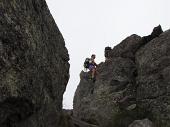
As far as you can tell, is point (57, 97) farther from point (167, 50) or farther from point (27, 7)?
point (167, 50)

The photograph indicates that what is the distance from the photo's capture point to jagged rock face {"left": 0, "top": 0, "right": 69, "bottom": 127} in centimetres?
1358

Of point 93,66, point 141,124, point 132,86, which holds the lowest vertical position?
point 141,124

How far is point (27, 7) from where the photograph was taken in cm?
1594

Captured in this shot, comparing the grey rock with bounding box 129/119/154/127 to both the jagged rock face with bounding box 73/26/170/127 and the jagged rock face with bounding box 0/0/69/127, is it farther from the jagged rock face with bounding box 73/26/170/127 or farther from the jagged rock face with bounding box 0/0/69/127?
the jagged rock face with bounding box 0/0/69/127

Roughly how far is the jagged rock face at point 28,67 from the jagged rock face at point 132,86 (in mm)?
10598

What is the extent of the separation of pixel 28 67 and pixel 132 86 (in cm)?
1859

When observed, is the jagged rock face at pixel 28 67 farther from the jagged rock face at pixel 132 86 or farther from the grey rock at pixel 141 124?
the jagged rock face at pixel 132 86

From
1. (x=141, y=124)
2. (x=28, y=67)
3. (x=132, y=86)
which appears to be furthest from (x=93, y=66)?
(x=28, y=67)

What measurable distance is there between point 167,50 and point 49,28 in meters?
15.3

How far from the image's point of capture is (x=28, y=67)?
1473cm

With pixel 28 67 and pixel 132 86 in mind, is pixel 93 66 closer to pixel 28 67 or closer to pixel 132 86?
pixel 132 86

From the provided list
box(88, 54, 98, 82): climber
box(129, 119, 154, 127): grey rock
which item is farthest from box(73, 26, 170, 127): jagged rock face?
box(129, 119, 154, 127): grey rock

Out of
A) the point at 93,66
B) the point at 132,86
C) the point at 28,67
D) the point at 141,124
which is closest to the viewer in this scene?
the point at 28,67

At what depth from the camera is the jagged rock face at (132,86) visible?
27.6 metres
